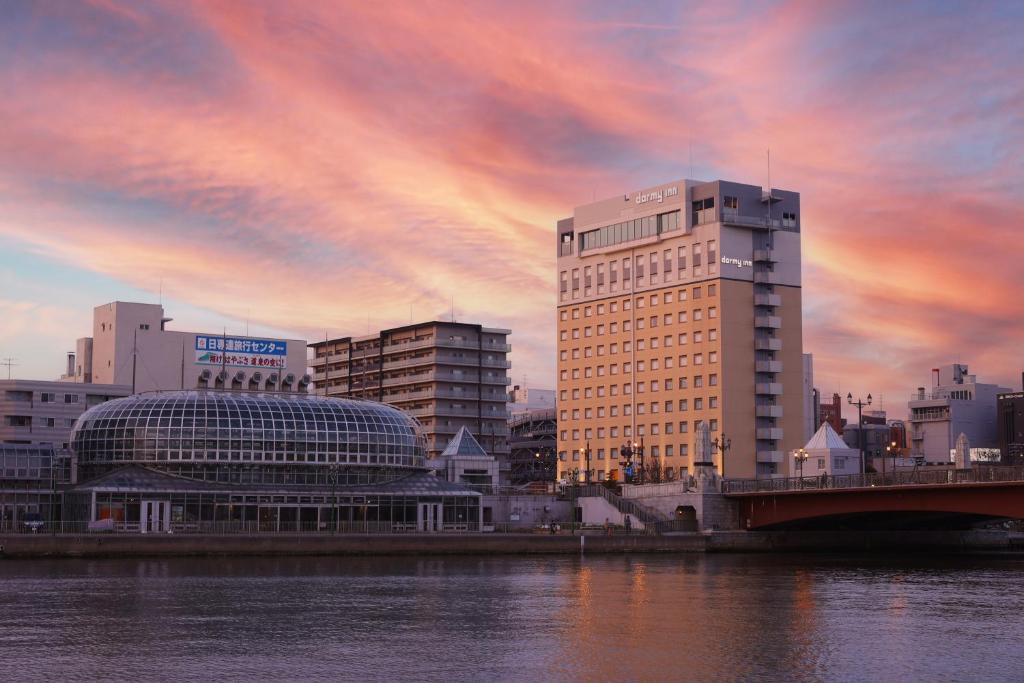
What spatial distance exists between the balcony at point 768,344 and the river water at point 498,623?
3521 inches

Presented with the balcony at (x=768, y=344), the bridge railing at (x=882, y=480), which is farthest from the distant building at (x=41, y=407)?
the bridge railing at (x=882, y=480)

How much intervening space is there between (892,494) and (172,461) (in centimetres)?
6743

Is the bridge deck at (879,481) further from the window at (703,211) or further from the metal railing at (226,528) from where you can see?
the window at (703,211)

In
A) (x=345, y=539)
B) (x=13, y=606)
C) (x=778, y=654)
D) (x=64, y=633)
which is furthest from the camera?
(x=345, y=539)

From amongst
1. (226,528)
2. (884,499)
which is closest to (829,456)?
(884,499)

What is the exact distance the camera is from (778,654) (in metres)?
50.7

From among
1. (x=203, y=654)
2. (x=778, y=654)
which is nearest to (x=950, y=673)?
(x=778, y=654)

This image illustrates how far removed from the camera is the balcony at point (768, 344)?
7328 inches

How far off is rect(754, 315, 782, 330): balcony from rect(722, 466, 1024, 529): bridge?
167ft

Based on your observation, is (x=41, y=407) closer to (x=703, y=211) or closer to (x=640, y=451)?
(x=640, y=451)

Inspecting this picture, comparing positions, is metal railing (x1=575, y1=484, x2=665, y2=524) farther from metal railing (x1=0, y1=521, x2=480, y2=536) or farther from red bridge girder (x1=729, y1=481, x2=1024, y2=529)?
metal railing (x1=0, y1=521, x2=480, y2=536)

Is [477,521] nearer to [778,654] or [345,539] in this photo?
[345,539]

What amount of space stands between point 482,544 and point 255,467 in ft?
99.3

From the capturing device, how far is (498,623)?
60.8 metres
